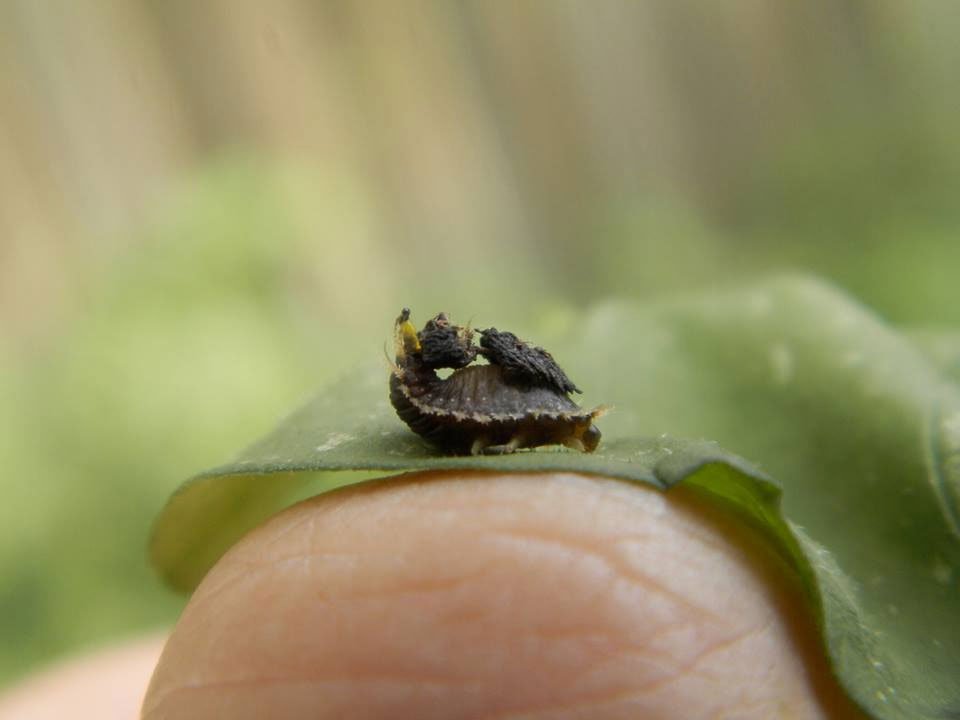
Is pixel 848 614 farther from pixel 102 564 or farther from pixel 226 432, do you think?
pixel 102 564

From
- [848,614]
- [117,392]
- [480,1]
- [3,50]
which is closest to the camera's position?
[848,614]

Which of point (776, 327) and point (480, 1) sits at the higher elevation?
point (480, 1)

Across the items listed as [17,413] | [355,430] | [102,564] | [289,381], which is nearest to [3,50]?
[17,413]

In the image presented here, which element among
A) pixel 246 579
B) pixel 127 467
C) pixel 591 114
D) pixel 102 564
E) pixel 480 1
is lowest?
pixel 102 564

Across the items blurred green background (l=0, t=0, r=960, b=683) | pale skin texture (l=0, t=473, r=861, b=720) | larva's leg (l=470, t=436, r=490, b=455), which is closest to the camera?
pale skin texture (l=0, t=473, r=861, b=720)

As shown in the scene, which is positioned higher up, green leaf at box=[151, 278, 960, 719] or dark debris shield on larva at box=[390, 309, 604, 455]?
dark debris shield on larva at box=[390, 309, 604, 455]

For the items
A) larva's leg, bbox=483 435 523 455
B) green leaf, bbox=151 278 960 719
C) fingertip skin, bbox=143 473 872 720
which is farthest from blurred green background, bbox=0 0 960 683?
fingertip skin, bbox=143 473 872 720

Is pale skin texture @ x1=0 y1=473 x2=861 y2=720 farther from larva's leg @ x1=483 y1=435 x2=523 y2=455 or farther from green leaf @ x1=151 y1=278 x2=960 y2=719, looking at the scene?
larva's leg @ x1=483 y1=435 x2=523 y2=455

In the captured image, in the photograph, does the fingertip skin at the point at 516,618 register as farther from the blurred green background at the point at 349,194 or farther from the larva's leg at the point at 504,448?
the blurred green background at the point at 349,194
